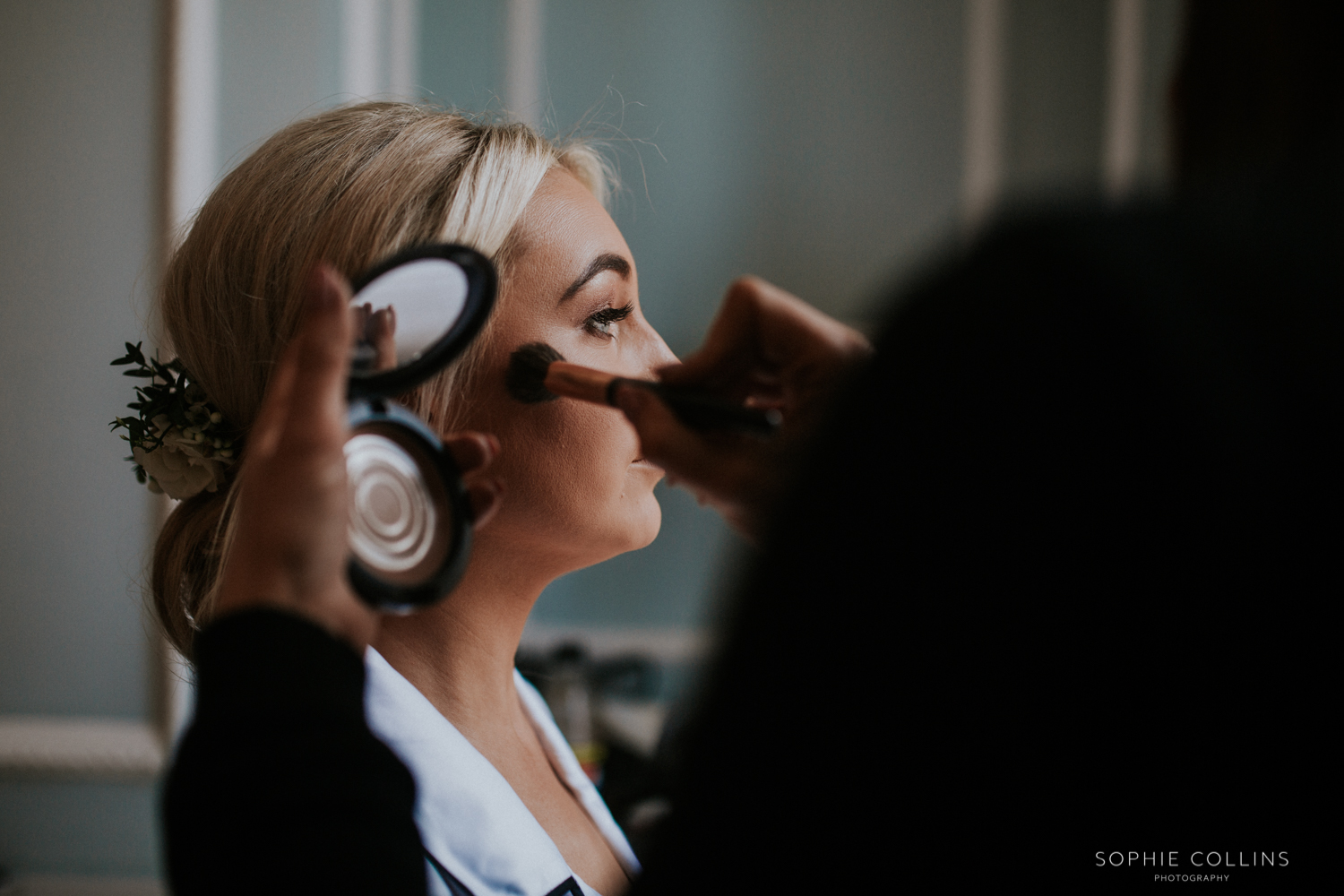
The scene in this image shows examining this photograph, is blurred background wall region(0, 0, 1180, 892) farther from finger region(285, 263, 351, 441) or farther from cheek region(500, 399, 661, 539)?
finger region(285, 263, 351, 441)

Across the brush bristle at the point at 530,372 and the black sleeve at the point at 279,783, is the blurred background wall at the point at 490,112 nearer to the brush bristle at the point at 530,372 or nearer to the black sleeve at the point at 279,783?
the brush bristle at the point at 530,372

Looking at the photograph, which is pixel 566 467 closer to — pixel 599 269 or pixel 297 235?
pixel 599 269

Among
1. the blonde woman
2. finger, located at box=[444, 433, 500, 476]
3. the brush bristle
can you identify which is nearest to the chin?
the blonde woman

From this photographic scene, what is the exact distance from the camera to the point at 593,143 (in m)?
1.02

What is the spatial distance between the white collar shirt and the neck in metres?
0.04

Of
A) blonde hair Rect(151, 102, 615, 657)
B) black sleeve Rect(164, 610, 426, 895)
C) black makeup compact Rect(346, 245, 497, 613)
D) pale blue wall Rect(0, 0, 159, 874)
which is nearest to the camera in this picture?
black sleeve Rect(164, 610, 426, 895)

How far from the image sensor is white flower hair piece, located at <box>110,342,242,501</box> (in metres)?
0.78

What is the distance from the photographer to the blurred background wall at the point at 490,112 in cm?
128

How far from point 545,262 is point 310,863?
0.57 metres

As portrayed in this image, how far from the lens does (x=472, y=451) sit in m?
0.58

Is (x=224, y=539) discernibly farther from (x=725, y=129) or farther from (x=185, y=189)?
(x=725, y=129)

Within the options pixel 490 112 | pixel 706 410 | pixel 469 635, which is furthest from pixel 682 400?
pixel 490 112

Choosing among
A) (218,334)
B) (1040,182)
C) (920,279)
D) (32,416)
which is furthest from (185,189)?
(1040,182)

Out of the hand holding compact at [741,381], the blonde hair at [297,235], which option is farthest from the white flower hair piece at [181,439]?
the hand holding compact at [741,381]
